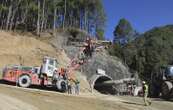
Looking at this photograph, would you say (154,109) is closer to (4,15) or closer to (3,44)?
(3,44)

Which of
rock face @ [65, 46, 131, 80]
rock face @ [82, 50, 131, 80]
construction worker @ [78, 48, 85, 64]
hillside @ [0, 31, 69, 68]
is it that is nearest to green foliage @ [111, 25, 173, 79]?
rock face @ [82, 50, 131, 80]

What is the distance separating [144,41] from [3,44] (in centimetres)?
5461

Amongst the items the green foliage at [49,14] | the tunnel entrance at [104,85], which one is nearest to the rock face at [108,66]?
the tunnel entrance at [104,85]

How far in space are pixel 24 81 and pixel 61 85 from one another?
327 cm

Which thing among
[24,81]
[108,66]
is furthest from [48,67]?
[108,66]

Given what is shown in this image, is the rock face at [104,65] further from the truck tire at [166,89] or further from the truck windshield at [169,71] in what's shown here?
the truck windshield at [169,71]

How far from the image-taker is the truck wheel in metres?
36.2

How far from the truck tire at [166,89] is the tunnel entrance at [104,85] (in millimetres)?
11665

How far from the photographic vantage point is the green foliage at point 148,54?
87.6 metres

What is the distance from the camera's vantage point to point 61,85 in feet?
120

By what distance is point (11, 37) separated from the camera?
5697 centimetres

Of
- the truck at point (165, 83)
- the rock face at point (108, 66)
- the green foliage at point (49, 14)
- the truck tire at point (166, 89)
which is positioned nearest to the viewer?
the truck tire at point (166, 89)

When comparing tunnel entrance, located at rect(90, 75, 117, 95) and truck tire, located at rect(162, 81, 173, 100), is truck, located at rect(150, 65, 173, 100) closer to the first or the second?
truck tire, located at rect(162, 81, 173, 100)

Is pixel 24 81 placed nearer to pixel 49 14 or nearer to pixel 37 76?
pixel 37 76
